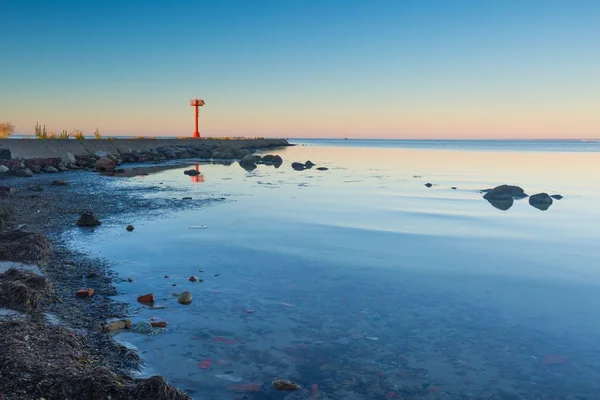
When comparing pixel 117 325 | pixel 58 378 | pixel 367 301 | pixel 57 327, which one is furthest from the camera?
pixel 367 301

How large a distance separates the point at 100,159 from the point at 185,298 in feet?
88.1

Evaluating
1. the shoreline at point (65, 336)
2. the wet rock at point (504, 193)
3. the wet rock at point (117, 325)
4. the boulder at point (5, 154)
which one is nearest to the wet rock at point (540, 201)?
the wet rock at point (504, 193)

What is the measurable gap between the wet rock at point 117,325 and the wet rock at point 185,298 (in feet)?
3.21

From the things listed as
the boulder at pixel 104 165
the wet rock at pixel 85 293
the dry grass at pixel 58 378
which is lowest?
the wet rock at pixel 85 293

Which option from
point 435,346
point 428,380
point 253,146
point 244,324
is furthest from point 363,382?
point 253,146

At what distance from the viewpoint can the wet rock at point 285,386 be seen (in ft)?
14.7

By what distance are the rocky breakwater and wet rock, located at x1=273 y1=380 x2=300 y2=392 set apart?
2386 cm

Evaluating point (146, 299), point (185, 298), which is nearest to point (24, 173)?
point (146, 299)

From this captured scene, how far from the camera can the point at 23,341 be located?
4.50m

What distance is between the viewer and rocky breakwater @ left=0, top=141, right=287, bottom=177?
25500 mm

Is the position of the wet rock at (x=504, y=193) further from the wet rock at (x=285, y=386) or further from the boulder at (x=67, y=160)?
the boulder at (x=67, y=160)

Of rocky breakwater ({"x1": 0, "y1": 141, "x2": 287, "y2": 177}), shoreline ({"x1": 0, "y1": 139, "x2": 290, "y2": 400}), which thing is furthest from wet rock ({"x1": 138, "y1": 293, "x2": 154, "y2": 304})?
rocky breakwater ({"x1": 0, "y1": 141, "x2": 287, "y2": 177})

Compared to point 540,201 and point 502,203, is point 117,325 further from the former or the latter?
point 540,201

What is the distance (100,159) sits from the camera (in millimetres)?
30891
